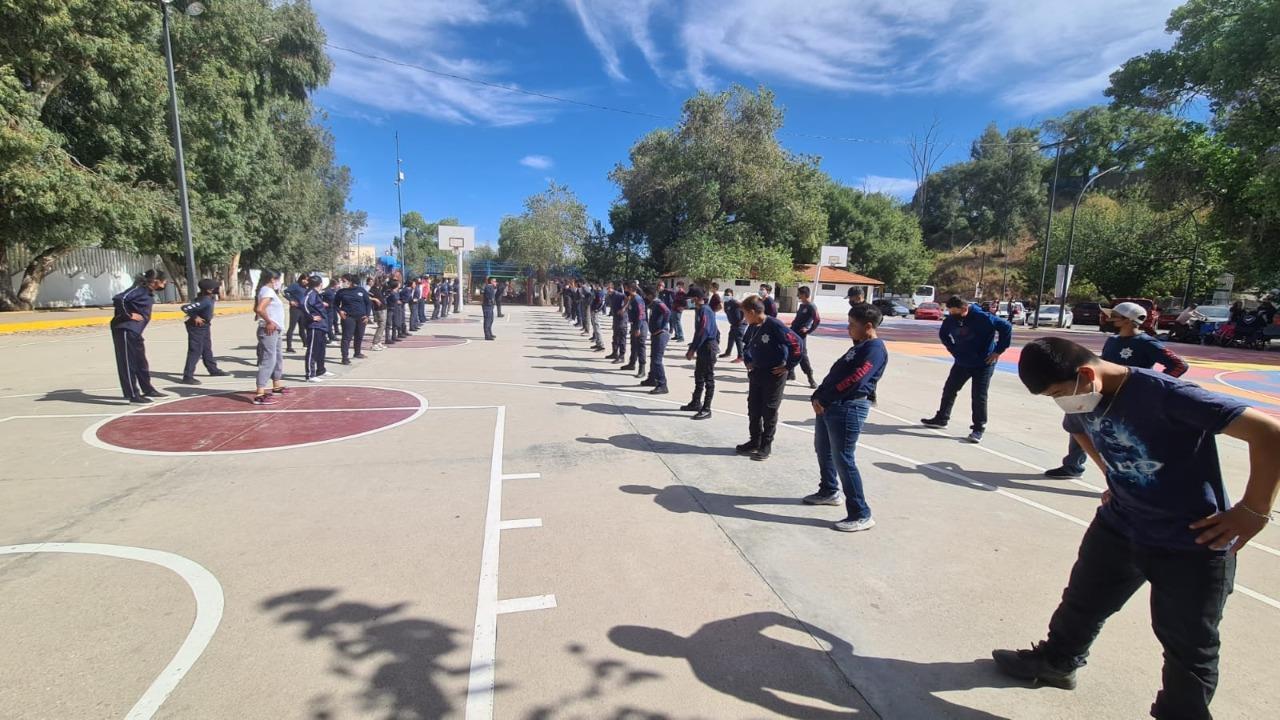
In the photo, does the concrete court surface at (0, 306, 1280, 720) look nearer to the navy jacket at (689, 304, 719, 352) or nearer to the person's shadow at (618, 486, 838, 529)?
the person's shadow at (618, 486, 838, 529)

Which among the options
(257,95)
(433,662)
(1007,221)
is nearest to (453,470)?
(433,662)

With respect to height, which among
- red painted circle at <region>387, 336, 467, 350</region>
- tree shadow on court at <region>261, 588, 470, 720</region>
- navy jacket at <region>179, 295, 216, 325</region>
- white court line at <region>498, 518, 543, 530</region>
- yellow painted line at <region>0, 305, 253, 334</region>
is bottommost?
tree shadow on court at <region>261, 588, 470, 720</region>

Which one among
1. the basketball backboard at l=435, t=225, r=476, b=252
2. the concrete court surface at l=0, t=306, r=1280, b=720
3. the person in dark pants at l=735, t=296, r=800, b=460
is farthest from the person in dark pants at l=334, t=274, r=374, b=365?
the basketball backboard at l=435, t=225, r=476, b=252

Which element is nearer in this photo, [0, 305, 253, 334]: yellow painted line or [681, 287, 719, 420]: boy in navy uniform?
[681, 287, 719, 420]: boy in navy uniform

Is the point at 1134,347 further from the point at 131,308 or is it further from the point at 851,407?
the point at 131,308

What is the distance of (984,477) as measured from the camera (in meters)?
5.69

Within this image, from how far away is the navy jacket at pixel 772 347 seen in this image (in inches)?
226

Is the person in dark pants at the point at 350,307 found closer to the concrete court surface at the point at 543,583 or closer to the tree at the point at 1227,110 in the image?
the concrete court surface at the point at 543,583

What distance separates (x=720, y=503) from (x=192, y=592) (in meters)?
3.50

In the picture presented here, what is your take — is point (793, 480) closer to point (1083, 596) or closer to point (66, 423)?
point (1083, 596)

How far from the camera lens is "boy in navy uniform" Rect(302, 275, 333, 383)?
31.8ft

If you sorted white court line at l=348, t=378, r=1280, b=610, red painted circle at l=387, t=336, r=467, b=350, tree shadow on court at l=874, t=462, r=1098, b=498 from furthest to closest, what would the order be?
red painted circle at l=387, t=336, r=467, b=350 < tree shadow on court at l=874, t=462, r=1098, b=498 < white court line at l=348, t=378, r=1280, b=610

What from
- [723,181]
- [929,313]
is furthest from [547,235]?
[929,313]

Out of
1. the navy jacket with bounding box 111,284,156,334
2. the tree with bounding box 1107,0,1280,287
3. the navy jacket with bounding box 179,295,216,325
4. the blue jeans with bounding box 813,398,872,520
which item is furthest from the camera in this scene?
the tree with bounding box 1107,0,1280,287
